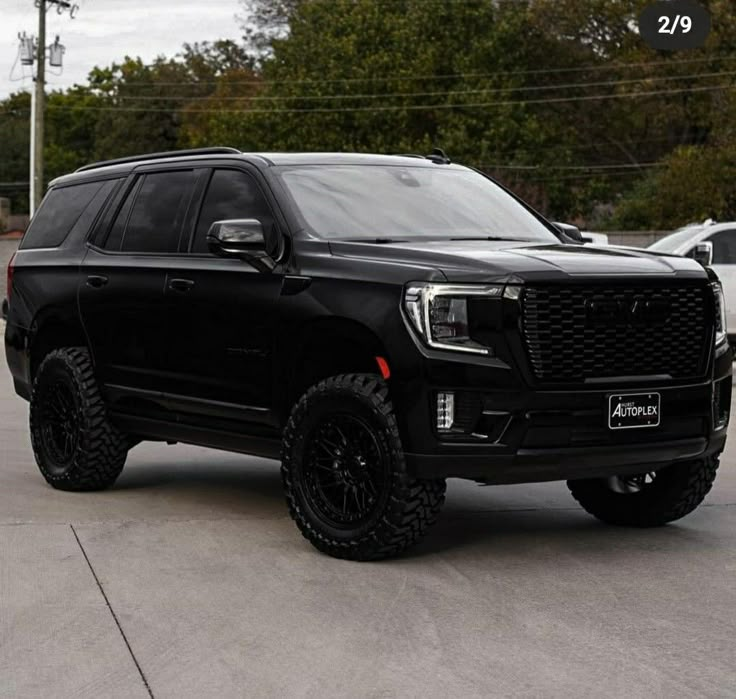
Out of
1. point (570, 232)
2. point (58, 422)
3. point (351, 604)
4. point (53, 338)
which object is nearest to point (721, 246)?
point (570, 232)

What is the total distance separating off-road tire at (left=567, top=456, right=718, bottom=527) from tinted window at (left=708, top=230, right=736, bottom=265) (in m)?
13.5

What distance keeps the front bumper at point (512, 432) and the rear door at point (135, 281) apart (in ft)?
7.12

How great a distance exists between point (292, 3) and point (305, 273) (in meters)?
84.7

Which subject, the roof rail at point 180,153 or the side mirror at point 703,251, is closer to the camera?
the roof rail at point 180,153

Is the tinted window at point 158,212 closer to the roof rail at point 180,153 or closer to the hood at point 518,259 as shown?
the roof rail at point 180,153

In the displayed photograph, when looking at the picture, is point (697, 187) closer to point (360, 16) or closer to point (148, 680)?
point (360, 16)

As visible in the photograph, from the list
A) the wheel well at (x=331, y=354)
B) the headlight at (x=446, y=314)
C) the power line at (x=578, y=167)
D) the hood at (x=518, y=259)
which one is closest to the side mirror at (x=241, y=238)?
the hood at (x=518, y=259)

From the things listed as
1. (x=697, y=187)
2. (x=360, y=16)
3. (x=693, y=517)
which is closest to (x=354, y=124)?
(x=360, y=16)

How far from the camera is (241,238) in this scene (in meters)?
7.93

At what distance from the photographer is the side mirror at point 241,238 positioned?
7.91m

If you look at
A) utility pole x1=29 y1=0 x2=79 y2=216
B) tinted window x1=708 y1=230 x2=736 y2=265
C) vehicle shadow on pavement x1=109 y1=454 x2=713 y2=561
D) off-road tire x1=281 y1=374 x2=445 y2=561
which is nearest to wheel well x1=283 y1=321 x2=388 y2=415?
off-road tire x1=281 y1=374 x2=445 y2=561

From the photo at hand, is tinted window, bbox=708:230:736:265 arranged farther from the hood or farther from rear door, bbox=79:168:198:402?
the hood

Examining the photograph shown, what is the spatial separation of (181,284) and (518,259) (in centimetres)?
214

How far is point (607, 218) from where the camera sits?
238 feet
